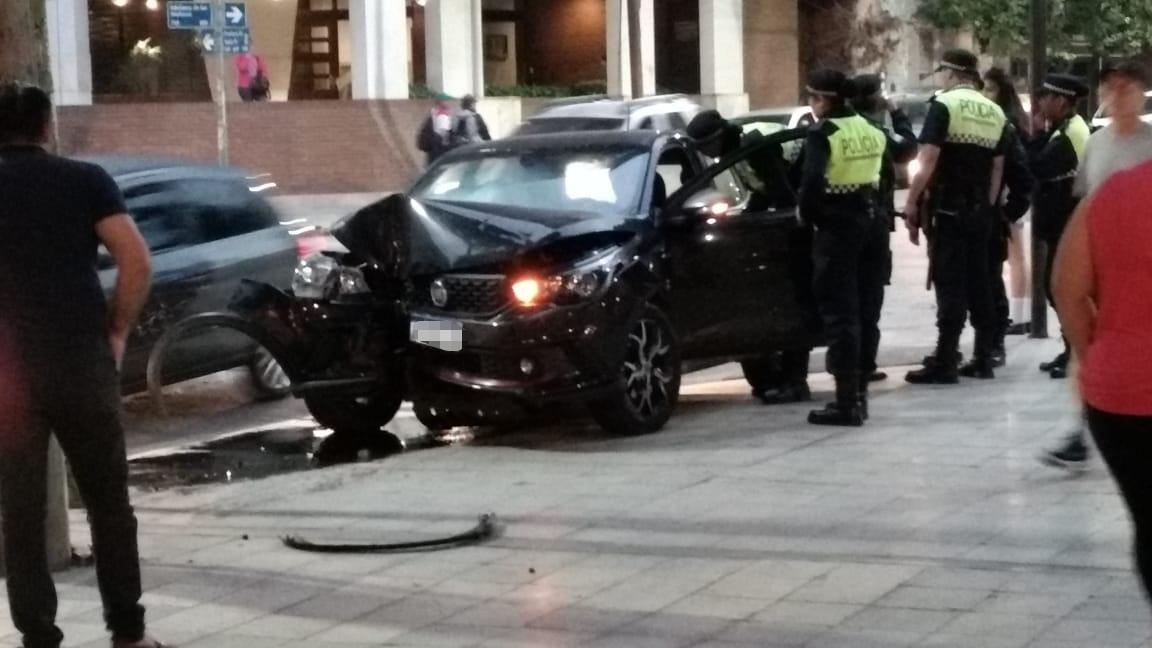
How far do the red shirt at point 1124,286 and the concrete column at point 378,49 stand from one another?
88.7ft

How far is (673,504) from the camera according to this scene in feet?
26.3

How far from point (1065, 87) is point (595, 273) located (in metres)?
3.42

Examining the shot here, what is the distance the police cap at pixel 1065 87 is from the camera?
11.1m

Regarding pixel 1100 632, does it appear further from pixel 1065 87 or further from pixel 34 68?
pixel 1065 87

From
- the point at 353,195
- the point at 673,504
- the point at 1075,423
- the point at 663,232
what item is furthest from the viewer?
the point at 353,195

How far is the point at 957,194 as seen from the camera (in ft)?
35.9

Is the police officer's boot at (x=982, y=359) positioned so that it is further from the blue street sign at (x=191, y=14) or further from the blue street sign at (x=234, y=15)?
the blue street sign at (x=234, y=15)

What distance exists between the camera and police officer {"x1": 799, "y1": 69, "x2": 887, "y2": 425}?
973 centimetres

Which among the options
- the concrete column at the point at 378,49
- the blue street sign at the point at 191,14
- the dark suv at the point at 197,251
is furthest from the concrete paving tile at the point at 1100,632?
the concrete column at the point at 378,49

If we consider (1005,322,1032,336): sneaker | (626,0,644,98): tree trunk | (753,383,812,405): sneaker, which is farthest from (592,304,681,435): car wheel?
(626,0,644,98): tree trunk

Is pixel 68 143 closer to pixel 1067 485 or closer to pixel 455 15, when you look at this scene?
pixel 455 15

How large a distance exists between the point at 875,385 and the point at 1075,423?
9.80 feet

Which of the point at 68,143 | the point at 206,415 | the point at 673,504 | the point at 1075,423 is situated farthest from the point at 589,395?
the point at 68,143

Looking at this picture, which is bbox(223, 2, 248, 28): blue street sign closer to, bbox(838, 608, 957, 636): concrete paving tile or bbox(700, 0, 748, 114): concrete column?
bbox(838, 608, 957, 636): concrete paving tile
